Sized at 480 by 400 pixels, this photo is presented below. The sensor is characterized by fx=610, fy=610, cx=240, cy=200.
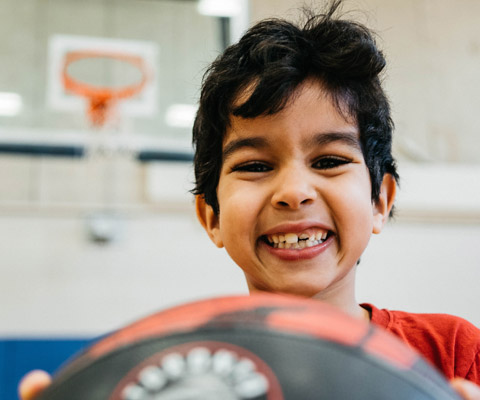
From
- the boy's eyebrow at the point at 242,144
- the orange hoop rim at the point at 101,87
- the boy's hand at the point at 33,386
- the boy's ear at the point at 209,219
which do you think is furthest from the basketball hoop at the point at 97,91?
the boy's hand at the point at 33,386

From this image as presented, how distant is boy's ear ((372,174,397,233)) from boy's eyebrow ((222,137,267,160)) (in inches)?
8.2

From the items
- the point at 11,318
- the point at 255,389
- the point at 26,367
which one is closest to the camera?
the point at 255,389

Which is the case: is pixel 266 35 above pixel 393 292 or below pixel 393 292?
above

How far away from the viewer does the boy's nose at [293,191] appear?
708mm

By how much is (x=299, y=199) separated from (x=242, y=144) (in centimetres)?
11

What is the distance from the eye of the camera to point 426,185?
2.83 m

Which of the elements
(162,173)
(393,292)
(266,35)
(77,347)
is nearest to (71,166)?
(162,173)

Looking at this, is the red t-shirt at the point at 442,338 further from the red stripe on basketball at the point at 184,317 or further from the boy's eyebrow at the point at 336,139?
the red stripe on basketball at the point at 184,317

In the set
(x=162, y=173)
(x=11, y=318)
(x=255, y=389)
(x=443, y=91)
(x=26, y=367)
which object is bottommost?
(x=26, y=367)

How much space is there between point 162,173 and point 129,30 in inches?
27.2

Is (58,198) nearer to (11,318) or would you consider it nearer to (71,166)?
(71,166)

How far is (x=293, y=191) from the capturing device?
71 centimetres

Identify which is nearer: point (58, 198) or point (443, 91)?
point (58, 198)

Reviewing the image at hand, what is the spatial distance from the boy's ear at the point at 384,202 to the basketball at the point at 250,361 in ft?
1.46
